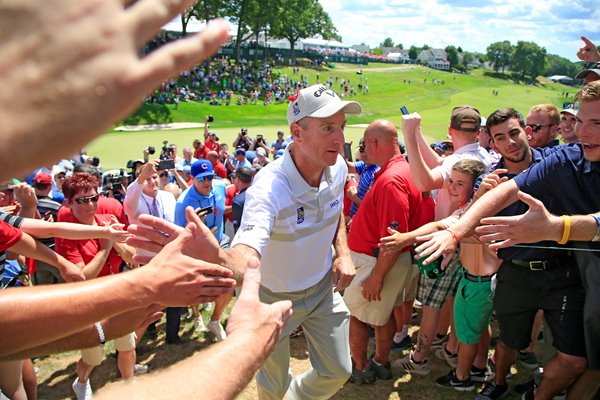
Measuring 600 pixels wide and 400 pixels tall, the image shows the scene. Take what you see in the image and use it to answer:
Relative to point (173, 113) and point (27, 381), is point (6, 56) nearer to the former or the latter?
point (27, 381)

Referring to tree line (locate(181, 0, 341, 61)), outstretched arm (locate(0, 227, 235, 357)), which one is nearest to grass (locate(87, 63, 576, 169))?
tree line (locate(181, 0, 341, 61))

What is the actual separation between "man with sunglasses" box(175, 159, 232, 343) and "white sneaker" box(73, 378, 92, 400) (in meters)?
1.18

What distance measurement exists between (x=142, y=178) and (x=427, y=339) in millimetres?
3544

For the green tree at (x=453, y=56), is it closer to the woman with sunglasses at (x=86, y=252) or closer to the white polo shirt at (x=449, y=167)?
the white polo shirt at (x=449, y=167)

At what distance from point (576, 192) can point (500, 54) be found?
134932mm

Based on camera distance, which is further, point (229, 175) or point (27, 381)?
point (229, 175)

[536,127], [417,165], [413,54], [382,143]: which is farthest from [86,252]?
[413,54]

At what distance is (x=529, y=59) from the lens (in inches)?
4377

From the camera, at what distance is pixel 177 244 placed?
83.3 inches

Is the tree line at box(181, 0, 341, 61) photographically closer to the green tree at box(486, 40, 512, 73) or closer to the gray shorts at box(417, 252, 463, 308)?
the gray shorts at box(417, 252, 463, 308)

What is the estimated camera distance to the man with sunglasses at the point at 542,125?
5.48m

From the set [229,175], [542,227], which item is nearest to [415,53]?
[229,175]

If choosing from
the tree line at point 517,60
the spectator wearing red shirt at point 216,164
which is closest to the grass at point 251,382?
the spectator wearing red shirt at point 216,164

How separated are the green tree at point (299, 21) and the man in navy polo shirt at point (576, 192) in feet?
190
